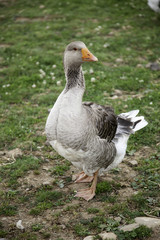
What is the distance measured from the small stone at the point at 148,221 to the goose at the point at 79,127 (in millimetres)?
878

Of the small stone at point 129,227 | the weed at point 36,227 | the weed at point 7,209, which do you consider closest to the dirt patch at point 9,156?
the weed at point 7,209

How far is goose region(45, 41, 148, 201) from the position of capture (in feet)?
13.2

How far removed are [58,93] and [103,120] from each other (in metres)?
3.24

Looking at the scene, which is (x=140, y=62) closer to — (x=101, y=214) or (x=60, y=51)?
(x=60, y=51)

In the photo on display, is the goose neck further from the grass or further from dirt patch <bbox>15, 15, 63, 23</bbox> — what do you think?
dirt patch <bbox>15, 15, 63, 23</bbox>

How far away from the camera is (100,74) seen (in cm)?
846

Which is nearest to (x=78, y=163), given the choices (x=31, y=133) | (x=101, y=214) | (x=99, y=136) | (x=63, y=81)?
(x=99, y=136)

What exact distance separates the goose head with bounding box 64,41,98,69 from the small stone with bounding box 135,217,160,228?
221 centimetres

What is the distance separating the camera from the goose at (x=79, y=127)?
4.01 meters

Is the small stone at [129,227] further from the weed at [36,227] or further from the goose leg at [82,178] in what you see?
the goose leg at [82,178]

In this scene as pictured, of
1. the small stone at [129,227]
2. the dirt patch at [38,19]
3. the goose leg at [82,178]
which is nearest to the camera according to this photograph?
the small stone at [129,227]

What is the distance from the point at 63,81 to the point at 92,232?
16.5 ft

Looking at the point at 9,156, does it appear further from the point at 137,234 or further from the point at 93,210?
the point at 137,234

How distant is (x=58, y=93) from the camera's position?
7.66m
